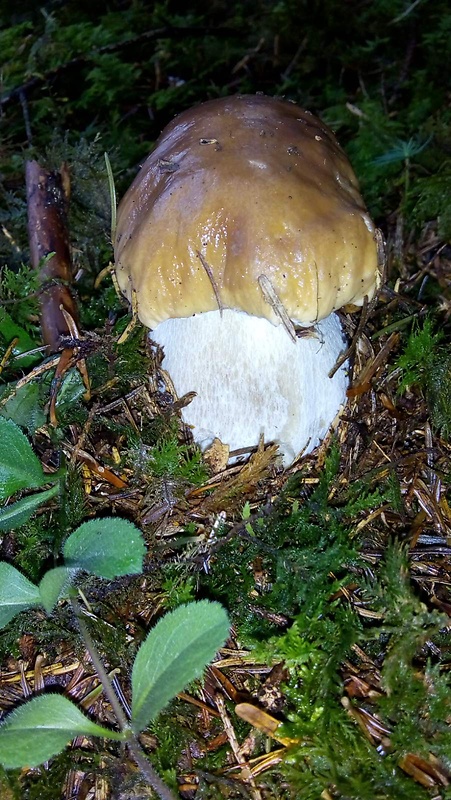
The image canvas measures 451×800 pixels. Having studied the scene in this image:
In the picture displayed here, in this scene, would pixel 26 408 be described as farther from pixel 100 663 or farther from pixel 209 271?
pixel 100 663

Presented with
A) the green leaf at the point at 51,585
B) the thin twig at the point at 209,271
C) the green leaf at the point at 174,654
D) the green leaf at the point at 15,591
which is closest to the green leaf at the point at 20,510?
the green leaf at the point at 15,591

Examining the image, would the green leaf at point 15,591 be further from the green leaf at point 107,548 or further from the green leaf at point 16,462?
the green leaf at point 16,462

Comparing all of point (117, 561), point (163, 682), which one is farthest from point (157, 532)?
point (163, 682)

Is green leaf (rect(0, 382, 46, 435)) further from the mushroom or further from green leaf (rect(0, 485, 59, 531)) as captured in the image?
the mushroom

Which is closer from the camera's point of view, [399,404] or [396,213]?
[399,404]

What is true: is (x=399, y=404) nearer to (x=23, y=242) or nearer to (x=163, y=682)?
(x=163, y=682)

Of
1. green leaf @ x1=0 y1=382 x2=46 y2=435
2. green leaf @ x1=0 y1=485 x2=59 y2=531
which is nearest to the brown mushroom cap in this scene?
green leaf @ x1=0 y1=382 x2=46 y2=435

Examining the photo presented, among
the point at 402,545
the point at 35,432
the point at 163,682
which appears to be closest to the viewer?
the point at 163,682
